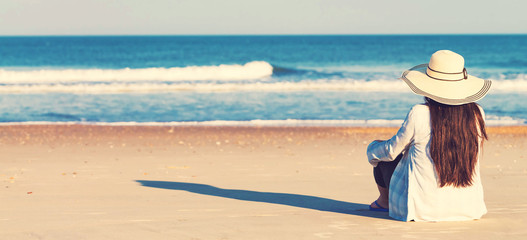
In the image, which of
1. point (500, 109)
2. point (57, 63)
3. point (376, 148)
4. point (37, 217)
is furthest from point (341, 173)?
point (57, 63)

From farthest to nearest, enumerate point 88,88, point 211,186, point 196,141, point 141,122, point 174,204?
1. point 88,88
2. point 141,122
3. point 196,141
4. point 211,186
5. point 174,204

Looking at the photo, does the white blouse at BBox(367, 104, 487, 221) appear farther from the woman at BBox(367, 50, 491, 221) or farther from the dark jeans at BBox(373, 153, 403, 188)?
the dark jeans at BBox(373, 153, 403, 188)

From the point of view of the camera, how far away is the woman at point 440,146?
12.1 ft

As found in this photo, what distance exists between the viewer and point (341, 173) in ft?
21.2

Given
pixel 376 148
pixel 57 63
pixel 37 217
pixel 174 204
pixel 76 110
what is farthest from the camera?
pixel 57 63

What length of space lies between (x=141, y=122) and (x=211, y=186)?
704cm

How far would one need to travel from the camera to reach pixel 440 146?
3.74 meters

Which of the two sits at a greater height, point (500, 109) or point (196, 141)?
point (500, 109)

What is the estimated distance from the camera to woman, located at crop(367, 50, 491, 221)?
12.1ft

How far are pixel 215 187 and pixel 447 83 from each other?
8.73 ft

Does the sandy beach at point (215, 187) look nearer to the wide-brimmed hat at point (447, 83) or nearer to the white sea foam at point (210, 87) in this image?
the wide-brimmed hat at point (447, 83)

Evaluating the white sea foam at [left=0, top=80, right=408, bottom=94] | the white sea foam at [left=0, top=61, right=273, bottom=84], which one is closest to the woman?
the white sea foam at [left=0, top=80, right=408, bottom=94]

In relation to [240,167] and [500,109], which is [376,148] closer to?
[240,167]

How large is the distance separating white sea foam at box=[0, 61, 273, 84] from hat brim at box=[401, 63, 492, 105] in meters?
24.3
